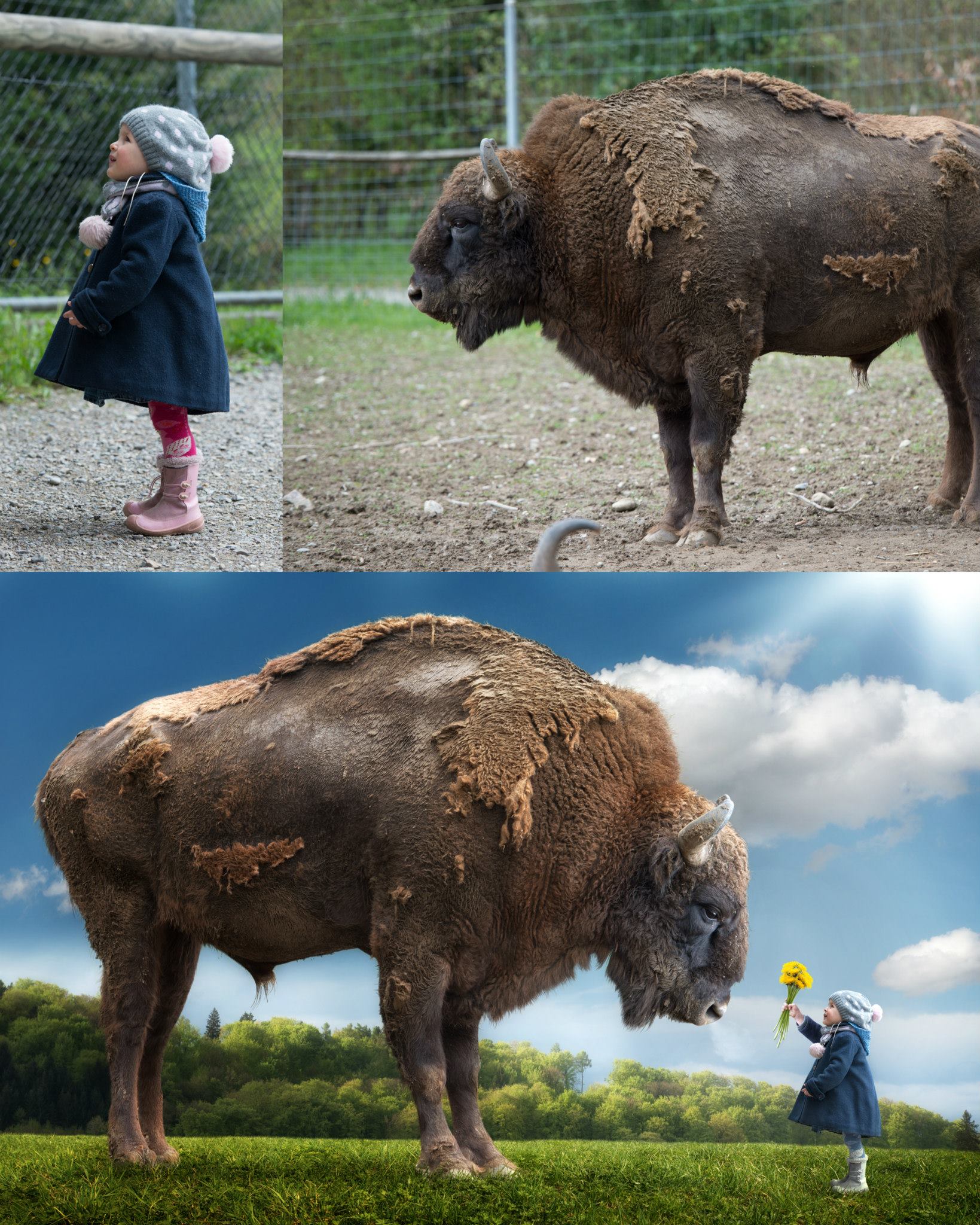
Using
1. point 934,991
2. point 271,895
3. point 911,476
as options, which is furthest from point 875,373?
point 271,895

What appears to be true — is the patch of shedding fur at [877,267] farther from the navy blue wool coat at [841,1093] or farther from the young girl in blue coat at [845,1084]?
the navy blue wool coat at [841,1093]

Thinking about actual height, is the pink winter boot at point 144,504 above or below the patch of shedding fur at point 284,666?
above

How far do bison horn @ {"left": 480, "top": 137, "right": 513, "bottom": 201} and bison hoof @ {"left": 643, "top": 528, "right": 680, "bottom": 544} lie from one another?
1.60 m

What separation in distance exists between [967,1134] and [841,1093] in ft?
2.51

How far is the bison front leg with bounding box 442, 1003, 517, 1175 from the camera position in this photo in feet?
12.5

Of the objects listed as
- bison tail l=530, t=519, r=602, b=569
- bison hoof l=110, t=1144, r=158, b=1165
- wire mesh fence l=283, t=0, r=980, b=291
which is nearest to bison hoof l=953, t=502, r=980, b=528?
bison tail l=530, t=519, r=602, b=569

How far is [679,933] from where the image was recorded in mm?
3811

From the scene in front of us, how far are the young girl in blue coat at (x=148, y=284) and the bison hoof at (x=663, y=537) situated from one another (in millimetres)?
2006

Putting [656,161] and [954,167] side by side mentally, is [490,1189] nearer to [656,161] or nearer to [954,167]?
[656,161]

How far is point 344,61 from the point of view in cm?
1362

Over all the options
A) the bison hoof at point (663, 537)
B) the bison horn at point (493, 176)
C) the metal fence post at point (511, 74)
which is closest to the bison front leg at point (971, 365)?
the bison hoof at point (663, 537)

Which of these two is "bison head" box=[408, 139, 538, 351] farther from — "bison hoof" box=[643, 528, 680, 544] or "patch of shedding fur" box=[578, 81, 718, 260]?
"bison hoof" box=[643, 528, 680, 544]

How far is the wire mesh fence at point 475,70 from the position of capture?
10.2 m

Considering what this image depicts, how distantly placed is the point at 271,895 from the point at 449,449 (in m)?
4.30
